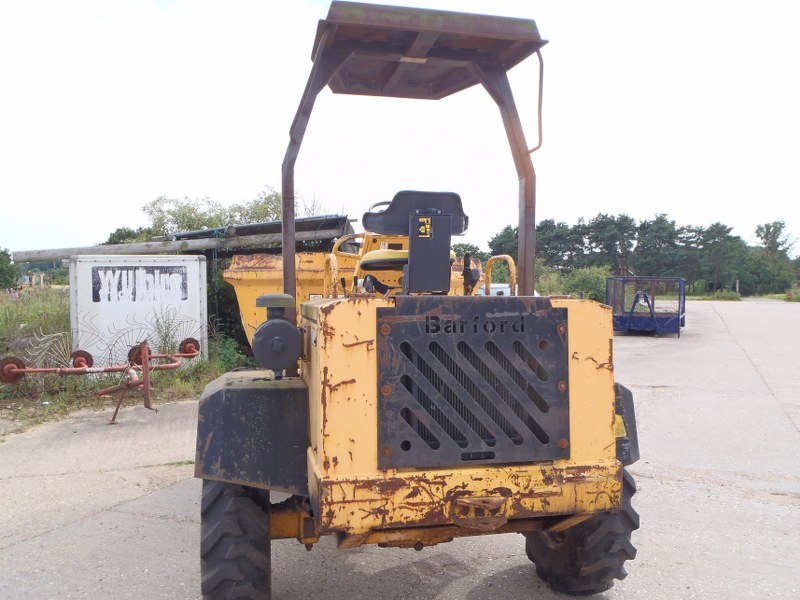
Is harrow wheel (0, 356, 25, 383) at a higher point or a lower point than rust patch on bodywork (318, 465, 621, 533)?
lower

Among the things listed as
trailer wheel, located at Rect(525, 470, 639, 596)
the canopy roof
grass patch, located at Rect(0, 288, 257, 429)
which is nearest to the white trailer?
grass patch, located at Rect(0, 288, 257, 429)

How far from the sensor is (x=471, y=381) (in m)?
2.96

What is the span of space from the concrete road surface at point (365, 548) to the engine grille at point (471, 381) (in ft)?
4.36

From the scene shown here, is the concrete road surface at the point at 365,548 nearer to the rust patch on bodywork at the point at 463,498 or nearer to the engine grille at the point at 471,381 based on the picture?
the rust patch on bodywork at the point at 463,498

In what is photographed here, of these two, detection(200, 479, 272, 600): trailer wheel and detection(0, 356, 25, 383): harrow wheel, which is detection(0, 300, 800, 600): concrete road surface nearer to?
detection(200, 479, 272, 600): trailer wheel

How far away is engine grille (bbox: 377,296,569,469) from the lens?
2.84m

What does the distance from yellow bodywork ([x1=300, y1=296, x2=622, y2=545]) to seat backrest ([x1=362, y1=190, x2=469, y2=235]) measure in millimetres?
725

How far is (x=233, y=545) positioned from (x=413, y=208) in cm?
176

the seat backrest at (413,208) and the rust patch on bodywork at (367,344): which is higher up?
the seat backrest at (413,208)

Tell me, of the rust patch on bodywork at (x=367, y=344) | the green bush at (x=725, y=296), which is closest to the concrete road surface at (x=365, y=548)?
the rust patch on bodywork at (x=367, y=344)

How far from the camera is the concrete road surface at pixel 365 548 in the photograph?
156 inches

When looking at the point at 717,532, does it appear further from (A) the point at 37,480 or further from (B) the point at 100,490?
(A) the point at 37,480

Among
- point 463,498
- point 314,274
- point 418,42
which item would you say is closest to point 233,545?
point 463,498

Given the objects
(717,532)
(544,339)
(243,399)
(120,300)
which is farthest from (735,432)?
(120,300)
